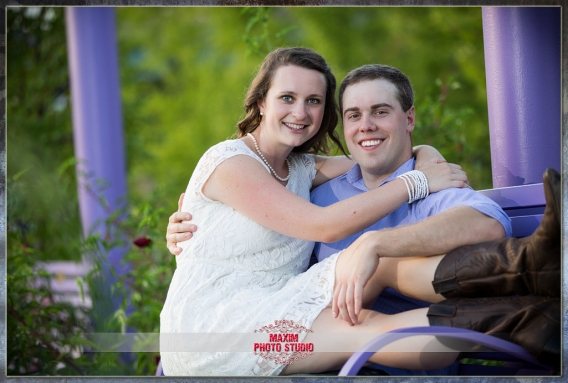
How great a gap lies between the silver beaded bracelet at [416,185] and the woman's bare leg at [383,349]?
50cm

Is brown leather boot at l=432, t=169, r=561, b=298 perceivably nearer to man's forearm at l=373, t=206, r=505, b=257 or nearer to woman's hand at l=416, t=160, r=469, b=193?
man's forearm at l=373, t=206, r=505, b=257

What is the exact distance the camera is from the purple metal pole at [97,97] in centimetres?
571

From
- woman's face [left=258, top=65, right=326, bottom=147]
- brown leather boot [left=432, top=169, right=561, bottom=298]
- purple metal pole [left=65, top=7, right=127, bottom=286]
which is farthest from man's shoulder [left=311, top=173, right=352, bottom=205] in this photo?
purple metal pole [left=65, top=7, right=127, bottom=286]

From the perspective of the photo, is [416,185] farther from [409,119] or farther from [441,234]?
[409,119]

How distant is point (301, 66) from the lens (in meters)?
3.07

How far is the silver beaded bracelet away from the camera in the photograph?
2787mm

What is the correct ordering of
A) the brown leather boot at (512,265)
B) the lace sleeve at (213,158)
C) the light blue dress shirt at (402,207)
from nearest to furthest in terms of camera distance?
the brown leather boot at (512,265), the light blue dress shirt at (402,207), the lace sleeve at (213,158)

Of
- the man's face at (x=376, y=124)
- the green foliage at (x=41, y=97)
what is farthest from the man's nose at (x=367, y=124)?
the green foliage at (x=41, y=97)

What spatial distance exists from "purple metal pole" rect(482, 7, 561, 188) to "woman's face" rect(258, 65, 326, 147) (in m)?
0.82

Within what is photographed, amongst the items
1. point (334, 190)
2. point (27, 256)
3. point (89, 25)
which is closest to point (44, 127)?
point (89, 25)

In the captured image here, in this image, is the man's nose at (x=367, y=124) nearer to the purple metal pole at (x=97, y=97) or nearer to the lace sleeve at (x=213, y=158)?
the lace sleeve at (x=213, y=158)

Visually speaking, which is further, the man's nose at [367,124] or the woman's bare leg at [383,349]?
the man's nose at [367,124]

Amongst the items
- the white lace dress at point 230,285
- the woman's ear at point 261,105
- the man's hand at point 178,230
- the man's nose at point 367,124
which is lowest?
the white lace dress at point 230,285

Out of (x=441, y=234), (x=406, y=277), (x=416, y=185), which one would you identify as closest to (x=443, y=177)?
(x=416, y=185)
